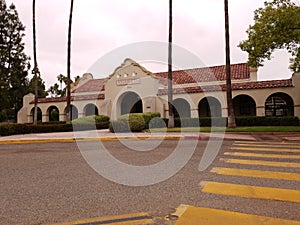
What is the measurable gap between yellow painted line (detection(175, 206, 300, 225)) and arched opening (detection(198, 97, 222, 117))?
24.4 meters

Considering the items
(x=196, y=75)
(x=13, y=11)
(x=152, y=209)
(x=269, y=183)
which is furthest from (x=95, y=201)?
(x=13, y=11)

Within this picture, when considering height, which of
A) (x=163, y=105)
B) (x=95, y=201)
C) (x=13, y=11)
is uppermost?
(x=13, y=11)

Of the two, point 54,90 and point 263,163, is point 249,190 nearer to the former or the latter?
point 263,163

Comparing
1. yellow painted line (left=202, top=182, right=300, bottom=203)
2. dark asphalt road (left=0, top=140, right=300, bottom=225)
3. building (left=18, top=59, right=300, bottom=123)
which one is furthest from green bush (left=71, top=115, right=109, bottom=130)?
yellow painted line (left=202, top=182, right=300, bottom=203)

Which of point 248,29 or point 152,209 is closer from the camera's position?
point 152,209

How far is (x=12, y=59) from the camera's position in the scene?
42.0 m

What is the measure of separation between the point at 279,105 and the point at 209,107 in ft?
21.0

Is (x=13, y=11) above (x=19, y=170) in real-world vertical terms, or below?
above

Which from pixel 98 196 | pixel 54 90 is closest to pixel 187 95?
pixel 98 196

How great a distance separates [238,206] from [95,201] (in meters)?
2.15

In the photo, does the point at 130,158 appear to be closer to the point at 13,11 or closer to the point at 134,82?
the point at 134,82

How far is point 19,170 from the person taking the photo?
7086mm

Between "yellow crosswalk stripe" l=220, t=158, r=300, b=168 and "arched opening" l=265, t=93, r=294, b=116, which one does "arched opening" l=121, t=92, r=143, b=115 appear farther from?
"yellow crosswalk stripe" l=220, t=158, r=300, b=168

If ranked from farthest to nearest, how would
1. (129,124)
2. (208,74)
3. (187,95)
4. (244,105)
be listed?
1. (208,74)
2. (244,105)
3. (187,95)
4. (129,124)
